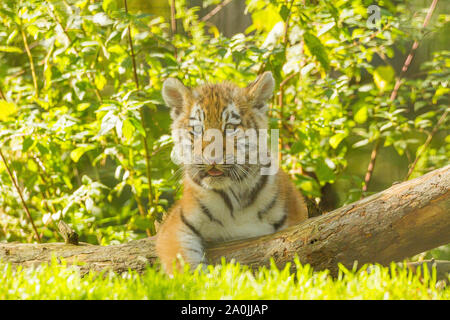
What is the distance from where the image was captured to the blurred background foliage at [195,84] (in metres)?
4.26

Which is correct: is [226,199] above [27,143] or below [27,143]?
below

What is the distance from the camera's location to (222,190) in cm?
313

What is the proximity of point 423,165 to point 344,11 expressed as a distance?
1679 millimetres

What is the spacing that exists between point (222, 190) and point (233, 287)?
2.61 ft

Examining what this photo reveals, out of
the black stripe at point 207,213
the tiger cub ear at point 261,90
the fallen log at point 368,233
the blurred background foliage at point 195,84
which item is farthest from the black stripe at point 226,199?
the blurred background foliage at point 195,84

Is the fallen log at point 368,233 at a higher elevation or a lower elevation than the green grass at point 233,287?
higher

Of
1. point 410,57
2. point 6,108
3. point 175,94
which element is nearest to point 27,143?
point 6,108

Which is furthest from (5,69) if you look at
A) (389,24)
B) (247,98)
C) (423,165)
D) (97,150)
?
(423,165)

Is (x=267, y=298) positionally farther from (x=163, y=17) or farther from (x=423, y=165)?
(x=163, y=17)

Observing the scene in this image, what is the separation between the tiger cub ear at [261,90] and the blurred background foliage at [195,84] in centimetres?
74

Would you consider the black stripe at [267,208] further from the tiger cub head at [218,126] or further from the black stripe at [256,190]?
the tiger cub head at [218,126]

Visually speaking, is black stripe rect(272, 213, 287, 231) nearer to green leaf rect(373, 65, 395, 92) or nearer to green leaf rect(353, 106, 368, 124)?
green leaf rect(353, 106, 368, 124)

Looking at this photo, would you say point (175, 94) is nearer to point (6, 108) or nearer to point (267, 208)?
point (267, 208)

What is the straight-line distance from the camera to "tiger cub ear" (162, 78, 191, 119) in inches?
130
